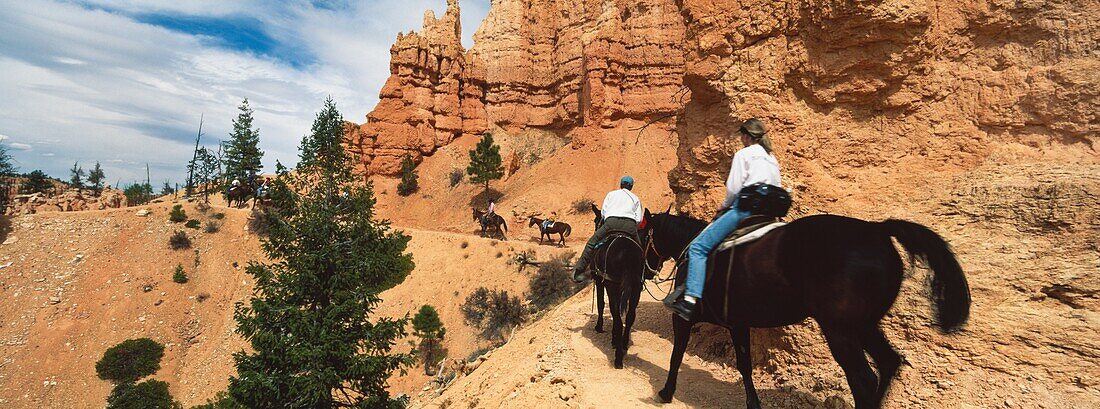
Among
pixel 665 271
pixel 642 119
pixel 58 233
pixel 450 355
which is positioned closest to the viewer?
pixel 665 271

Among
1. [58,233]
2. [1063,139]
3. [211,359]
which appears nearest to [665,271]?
[1063,139]

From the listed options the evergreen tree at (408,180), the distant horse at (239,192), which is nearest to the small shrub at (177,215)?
the distant horse at (239,192)

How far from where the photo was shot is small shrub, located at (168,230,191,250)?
29030 mm

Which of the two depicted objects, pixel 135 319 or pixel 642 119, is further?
pixel 642 119

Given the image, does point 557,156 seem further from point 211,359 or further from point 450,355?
point 211,359

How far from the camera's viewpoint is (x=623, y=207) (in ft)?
22.3

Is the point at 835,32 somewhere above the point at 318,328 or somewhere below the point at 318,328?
above

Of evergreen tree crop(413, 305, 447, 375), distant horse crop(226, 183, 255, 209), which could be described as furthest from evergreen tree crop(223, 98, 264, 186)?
evergreen tree crop(413, 305, 447, 375)

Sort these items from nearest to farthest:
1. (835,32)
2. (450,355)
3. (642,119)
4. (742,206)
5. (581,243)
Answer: (742,206)
(835,32)
(450,355)
(581,243)
(642,119)

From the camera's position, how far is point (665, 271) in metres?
13.1

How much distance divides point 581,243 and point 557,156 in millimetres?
13555

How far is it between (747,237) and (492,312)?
783 inches

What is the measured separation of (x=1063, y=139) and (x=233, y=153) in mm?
50870

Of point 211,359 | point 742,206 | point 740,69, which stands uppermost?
point 740,69
